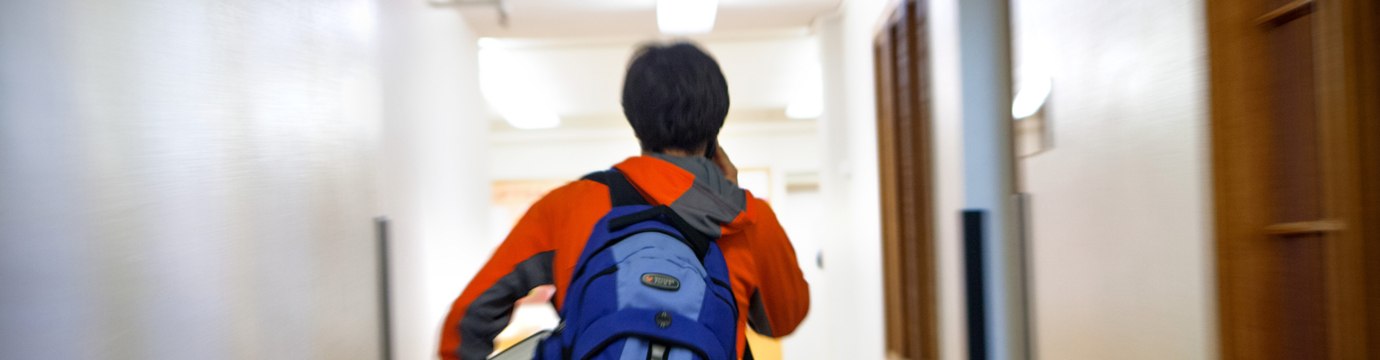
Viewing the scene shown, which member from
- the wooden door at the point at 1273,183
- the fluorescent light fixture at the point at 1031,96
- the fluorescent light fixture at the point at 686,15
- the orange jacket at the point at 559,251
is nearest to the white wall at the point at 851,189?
the fluorescent light fixture at the point at 686,15

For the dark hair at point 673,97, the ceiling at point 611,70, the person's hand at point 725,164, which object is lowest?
the person's hand at point 725,164

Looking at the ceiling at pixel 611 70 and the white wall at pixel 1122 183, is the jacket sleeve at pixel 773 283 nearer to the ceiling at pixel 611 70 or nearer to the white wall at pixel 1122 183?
the white wall at pixel 1122 183

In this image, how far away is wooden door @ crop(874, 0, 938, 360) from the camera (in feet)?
7.32

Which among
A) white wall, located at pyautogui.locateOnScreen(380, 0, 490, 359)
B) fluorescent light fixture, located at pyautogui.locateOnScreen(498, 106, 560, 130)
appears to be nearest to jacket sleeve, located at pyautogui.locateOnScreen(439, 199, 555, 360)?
white wall, located at pyautogui.locateOnScreen(380, 0, 490, 359)

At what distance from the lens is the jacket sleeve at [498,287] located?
2.98ft

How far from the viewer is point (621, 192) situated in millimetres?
898

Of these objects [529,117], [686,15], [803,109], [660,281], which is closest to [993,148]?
[660,281]

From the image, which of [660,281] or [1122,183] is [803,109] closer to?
[1122,183]

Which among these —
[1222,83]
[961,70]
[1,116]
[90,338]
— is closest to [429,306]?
[90,338]

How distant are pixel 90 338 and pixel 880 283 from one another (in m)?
2.26

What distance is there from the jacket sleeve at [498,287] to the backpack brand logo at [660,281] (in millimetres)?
187

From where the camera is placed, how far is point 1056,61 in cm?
146

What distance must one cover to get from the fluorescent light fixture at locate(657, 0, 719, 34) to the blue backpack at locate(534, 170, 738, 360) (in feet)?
6.29

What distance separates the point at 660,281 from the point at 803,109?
539 cm
